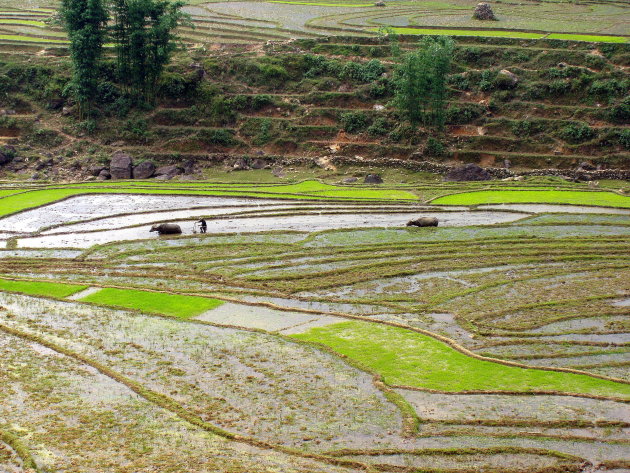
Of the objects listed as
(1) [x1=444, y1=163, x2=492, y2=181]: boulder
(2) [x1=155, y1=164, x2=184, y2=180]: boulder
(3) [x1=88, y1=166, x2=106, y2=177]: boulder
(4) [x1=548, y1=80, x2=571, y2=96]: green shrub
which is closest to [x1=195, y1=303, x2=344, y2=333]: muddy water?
(1) [x1=444, y1=163, x2=492, y2=181]: boulder

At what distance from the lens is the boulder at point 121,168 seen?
50500 mm

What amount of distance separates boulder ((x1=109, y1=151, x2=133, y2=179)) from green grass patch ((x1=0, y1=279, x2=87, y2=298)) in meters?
23.5

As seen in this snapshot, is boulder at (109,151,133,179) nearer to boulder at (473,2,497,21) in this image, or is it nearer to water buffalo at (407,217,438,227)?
water buffalo at (407,217,438,227)

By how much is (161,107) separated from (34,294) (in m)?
33.8

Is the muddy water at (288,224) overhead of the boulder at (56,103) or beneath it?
beneath

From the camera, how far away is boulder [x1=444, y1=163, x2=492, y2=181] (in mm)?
48938

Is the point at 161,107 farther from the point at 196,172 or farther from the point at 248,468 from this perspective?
the point at 248,468

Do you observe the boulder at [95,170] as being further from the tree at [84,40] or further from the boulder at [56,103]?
the boulder at [56,103]

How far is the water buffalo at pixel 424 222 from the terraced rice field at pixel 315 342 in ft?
2.55

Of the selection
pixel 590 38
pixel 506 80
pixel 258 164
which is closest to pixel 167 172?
pixel 258 164

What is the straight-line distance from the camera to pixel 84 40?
54.8m

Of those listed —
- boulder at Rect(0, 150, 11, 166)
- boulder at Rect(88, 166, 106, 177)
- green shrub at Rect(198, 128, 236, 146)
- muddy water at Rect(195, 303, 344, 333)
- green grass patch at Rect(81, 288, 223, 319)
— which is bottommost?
muddy water at Rect(195, 303, 344, 333)

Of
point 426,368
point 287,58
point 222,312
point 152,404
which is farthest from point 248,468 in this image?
point 287,58

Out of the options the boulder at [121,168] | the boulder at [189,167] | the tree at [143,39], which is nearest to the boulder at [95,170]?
the boulder at [121,168]
